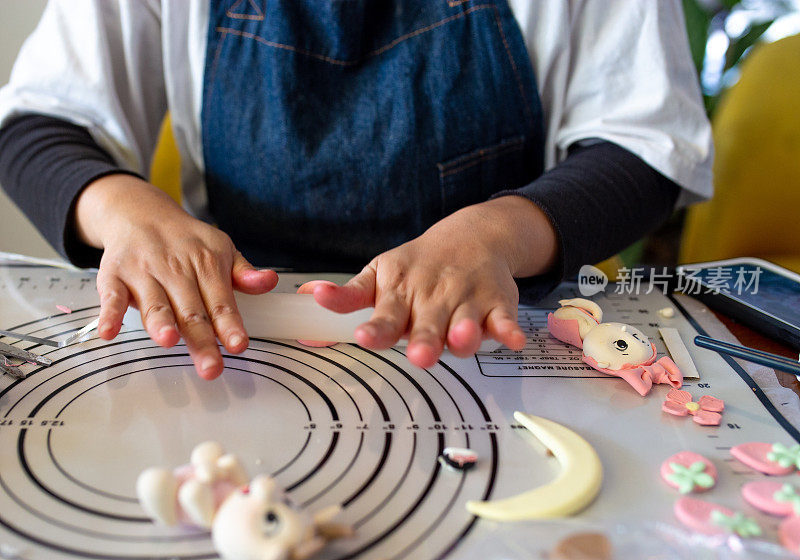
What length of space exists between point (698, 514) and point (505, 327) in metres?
0.14

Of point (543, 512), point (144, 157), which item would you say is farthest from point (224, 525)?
point (144, 157)

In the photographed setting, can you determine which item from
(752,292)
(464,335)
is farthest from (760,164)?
(464,335)

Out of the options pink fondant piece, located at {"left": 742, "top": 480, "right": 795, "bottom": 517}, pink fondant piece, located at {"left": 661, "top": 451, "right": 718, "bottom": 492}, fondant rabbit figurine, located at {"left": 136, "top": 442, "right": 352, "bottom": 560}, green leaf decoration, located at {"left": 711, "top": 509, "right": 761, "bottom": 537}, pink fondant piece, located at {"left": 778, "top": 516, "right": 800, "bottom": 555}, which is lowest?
pink fondant piece, located at {"left": 661, "top": 451, "right": 718, "bottom": 492}

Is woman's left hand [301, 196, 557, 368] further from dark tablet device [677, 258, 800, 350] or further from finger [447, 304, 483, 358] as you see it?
dark tablet device [677, 258, 800, 350]

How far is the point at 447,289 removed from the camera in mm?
390

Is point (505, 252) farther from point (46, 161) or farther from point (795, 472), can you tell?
point (46, 161)

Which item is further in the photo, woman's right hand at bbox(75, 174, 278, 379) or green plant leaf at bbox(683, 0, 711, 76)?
green plant leaf at bbox(683, 0, 711, 76)

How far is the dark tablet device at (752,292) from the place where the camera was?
49 centimetres

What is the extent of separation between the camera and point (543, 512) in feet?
0.92

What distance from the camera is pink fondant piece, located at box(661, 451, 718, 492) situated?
31cm

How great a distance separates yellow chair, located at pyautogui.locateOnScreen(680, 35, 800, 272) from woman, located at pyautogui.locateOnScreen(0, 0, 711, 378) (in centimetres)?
23

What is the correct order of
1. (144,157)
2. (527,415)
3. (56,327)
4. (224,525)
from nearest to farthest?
(224,525) < (527,415) < (56,327) < (144,157)

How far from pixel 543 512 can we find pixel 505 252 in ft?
0.70

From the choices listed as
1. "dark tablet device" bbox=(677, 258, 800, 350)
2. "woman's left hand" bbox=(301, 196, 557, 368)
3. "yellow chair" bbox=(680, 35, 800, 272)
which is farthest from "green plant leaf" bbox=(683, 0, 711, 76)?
"woman's left hand" bbox=(301, 196, 557, 368)
